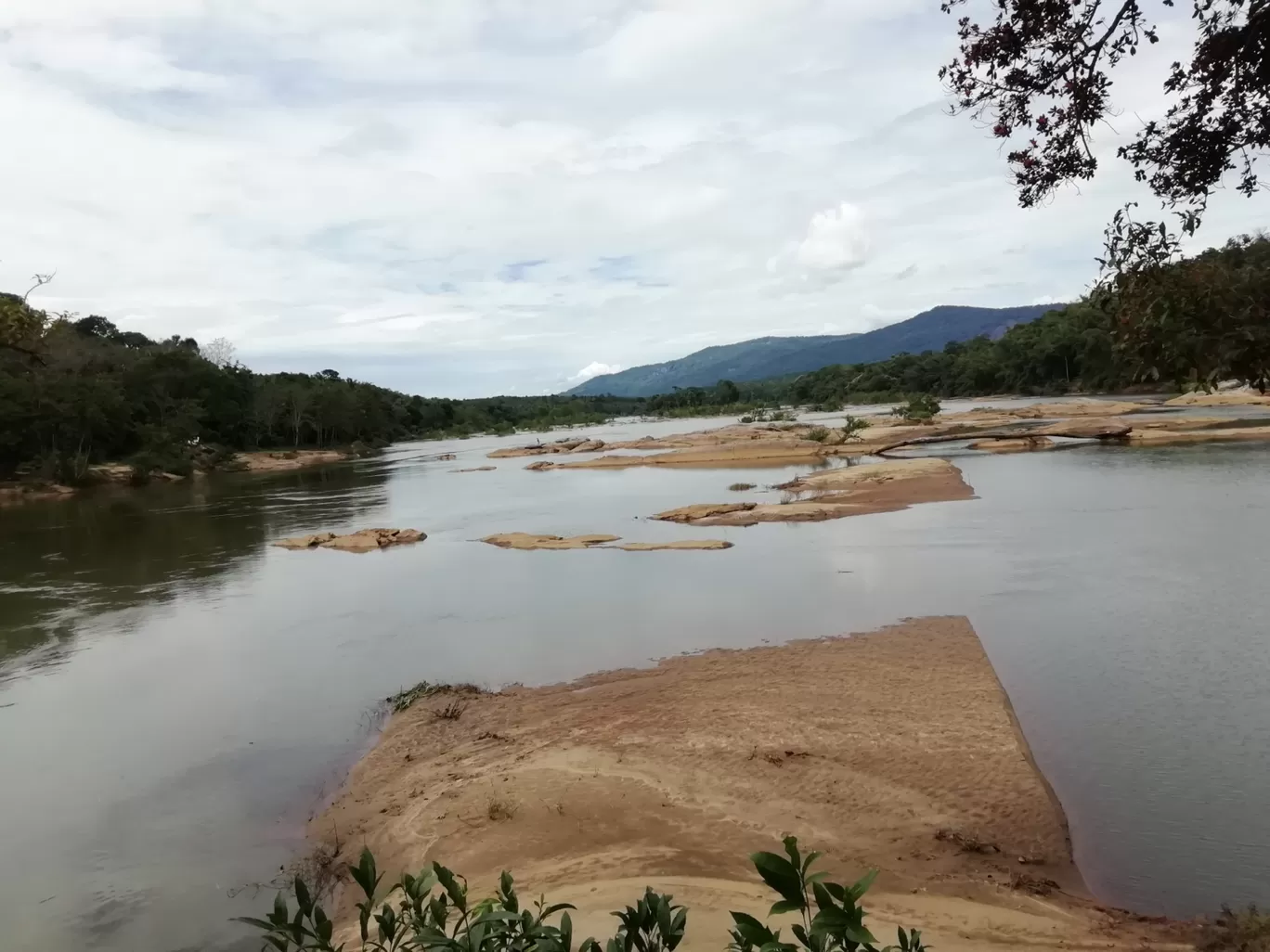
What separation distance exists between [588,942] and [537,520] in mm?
25738

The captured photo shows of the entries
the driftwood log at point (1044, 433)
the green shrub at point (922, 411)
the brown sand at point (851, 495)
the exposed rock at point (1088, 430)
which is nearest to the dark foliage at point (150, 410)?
the brown sand at point (851, 495)

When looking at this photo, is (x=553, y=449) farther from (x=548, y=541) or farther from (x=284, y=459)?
(x=548, y=541)

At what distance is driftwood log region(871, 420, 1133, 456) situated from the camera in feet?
131

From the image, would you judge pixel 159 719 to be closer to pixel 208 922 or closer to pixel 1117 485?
pixel 208 922

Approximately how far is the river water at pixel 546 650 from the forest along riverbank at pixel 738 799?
0.54 metres

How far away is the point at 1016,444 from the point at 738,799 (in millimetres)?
37991

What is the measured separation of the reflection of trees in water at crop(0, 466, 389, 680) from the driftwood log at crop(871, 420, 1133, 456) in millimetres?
28391

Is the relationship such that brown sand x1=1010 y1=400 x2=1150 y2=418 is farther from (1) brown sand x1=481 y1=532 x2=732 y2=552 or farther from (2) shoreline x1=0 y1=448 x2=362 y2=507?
(2) shoreline x1=0 y1=448 x2=362 y2=507

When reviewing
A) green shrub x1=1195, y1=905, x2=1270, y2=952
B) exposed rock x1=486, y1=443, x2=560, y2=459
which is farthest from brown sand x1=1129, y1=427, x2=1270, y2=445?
exposed rock x1=486, y1=443, x2=560, y2=459

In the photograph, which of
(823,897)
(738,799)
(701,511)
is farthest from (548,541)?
(823,897)

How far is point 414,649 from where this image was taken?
516 inches

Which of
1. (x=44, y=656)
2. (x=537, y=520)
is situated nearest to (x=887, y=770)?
(x=44, y=656)

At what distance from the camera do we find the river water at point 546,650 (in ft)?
21.2

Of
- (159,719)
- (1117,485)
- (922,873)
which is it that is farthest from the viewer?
(1117,485)
